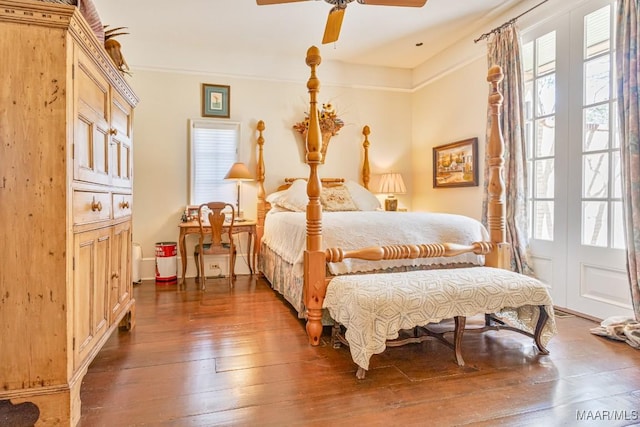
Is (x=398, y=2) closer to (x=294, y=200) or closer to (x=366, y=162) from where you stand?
(x=294, y=200)

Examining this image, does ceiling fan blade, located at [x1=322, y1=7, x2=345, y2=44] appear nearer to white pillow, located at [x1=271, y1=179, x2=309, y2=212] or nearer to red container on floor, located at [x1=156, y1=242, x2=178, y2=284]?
white pillow, located at [x1=271, y1=179, x2=309, y2=212]

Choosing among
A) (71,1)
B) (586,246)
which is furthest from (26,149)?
(586,246)

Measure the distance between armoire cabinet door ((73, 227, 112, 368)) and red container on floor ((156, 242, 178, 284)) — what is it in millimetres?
2235

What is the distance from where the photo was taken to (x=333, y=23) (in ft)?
9.50

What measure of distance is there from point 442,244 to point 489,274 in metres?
0.40

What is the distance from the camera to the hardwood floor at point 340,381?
1561mm

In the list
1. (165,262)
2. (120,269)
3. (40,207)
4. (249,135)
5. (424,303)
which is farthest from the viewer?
(249,135)

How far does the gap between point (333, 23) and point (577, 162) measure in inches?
90.9

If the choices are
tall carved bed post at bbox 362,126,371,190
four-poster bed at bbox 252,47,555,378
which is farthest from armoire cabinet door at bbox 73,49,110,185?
tall carved bed post at bbox 362,126,371,190

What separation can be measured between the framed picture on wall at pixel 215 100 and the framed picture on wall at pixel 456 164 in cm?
283

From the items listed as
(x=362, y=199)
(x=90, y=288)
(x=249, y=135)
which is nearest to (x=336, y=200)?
(x=362, y=199)

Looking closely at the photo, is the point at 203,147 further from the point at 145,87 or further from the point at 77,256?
the point at 77,256

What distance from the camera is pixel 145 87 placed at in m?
4.38

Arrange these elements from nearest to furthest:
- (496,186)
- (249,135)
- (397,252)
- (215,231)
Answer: (397,252)
(496,186)
(215,231)
(249,135)
